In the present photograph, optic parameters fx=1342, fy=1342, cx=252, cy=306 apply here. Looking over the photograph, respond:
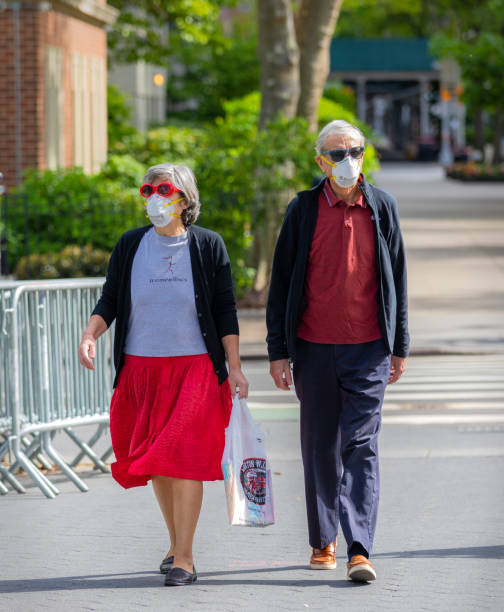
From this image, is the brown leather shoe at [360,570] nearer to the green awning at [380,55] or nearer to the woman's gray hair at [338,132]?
the woman's gray hair at [338,132]

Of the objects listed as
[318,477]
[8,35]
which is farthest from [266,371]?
[8,35]

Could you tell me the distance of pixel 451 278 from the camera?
20.0 metres

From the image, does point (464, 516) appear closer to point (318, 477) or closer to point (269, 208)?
point (318, 477)

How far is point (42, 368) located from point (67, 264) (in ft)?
30.8

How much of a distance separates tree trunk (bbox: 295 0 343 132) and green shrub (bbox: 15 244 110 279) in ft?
13.4

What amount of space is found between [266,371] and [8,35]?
8.82 metres

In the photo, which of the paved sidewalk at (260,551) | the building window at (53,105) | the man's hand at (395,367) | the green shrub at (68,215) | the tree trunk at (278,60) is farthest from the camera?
the building window at (53,105)

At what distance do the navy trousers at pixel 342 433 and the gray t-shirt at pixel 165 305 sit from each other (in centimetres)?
49

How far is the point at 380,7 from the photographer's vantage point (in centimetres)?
8331

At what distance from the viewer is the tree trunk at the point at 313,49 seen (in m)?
19.1

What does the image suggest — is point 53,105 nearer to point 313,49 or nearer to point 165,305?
point 313,49

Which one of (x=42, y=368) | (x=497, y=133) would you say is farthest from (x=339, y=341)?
(x=497, y=133)

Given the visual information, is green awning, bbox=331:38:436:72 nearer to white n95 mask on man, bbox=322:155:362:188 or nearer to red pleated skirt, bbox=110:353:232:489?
white n95 mask on man, bbox=322:155:362:188

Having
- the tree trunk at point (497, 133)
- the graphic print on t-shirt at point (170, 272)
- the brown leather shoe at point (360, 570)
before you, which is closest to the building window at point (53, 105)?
the graphic print on t-shirt at point (170, 272)
